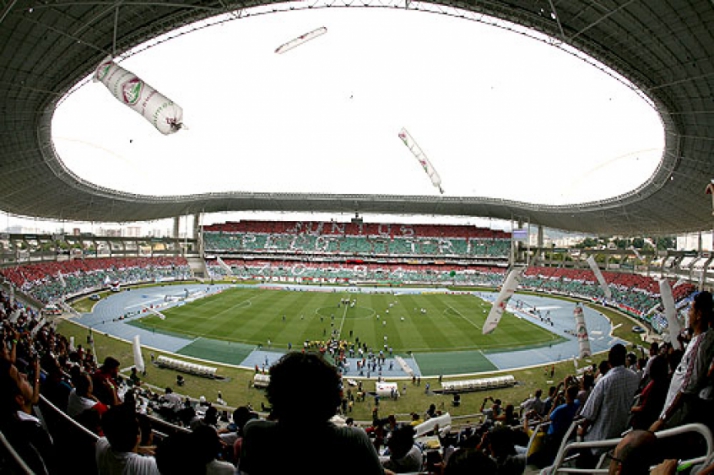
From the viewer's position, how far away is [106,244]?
211 feet

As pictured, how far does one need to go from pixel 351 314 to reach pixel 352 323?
3.29m

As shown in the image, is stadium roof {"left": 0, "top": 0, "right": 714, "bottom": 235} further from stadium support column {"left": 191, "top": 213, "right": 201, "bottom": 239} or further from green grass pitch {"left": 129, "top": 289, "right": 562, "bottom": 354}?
stadium support column {"left": 191, "top": 213, "right": 201, "bottom": 239}

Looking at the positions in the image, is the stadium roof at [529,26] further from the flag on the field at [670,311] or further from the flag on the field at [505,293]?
the flag on the field at [505,293]

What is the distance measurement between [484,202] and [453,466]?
59.9 metres

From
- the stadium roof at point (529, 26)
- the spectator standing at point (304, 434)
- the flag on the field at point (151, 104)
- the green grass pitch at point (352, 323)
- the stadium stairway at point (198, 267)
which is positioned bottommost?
the green grass pitch at point (352, 323)

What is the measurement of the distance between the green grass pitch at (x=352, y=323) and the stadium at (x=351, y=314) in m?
0.30

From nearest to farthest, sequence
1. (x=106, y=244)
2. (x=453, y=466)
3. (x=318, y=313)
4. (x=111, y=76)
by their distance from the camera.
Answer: (x=453, y=466)
(x=111, y=76)
(x=318, y=313)
(x=106, y=244)

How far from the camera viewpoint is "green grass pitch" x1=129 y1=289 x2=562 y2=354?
27.3 m

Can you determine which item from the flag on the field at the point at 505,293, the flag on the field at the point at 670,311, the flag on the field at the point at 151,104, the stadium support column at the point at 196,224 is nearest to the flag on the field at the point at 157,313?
the flag on the field at the point at 151,104

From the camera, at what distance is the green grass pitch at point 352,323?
27344 mm

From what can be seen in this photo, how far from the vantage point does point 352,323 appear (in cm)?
3194

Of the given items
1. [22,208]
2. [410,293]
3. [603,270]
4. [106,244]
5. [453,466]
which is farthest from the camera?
[106,244]

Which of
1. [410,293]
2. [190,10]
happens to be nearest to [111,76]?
[190,10]

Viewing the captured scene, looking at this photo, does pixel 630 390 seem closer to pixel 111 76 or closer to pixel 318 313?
pixel 111 76
